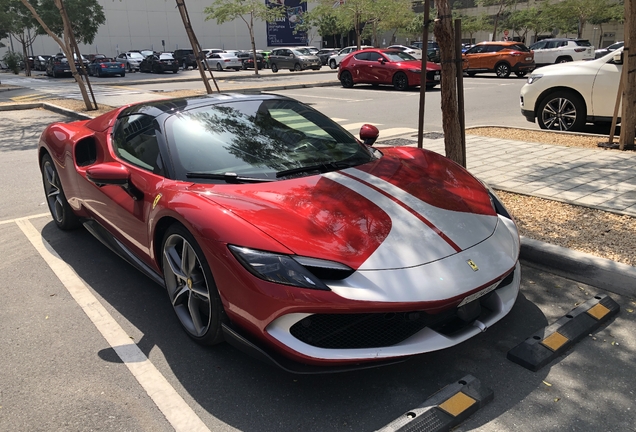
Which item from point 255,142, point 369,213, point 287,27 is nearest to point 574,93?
point 255,142

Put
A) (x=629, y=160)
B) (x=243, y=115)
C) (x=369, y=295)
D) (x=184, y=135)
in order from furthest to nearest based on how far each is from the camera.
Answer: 1. (x=629, y=160)
2. (x=243, y=115)
3. (x=184, y=135)
4. (x=369, y=295)

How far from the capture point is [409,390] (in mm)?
2646

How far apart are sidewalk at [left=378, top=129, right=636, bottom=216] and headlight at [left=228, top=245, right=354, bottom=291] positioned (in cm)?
365

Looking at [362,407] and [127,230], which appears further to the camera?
[127,230]

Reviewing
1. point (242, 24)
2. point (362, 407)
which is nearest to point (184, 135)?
point (362, 407)

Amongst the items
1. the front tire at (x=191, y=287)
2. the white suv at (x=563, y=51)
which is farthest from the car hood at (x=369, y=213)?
the white suv at (x=563, y=51)

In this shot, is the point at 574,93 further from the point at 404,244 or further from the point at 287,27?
the point at 287,27

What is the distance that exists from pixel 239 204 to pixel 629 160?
6066 mm

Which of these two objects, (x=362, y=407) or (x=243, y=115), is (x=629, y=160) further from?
(x=362, y=407)

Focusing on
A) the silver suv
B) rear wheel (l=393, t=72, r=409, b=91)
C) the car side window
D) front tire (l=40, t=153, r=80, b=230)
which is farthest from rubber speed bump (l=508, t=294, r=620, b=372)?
the silver suv

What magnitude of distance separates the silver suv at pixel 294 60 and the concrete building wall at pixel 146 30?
25.0 meters

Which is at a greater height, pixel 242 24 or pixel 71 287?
pixel 242 24

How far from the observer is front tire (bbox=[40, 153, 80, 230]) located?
4.93 m

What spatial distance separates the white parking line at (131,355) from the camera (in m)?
2.52
